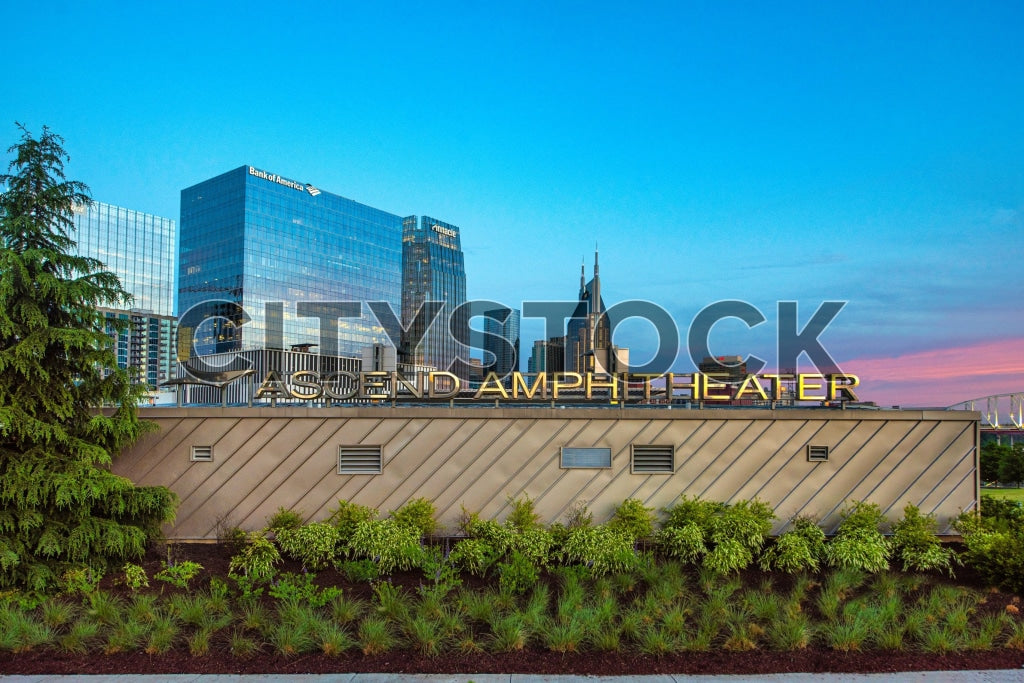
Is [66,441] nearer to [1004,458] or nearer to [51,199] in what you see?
[51,199]

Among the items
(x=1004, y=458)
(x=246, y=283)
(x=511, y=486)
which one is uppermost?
(x=246, y=283)

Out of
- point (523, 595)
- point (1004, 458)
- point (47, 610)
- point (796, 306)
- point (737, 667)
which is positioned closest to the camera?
point (737, 667)

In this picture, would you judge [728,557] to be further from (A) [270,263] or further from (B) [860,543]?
(A) [270,263]

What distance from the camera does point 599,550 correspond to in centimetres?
1104


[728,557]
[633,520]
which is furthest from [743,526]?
[633,520]

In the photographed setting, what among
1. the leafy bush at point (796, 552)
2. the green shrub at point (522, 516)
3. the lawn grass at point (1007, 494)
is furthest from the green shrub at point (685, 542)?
the lawn grass at point (1007, 494)

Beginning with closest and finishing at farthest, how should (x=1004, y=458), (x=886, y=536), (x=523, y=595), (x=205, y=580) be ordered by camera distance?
(x=523, y=595) → (x=205, y=580) → (x=886, y=536) → (x=1004, y=458)

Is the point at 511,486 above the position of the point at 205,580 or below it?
above

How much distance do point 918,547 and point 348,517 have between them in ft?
33.1

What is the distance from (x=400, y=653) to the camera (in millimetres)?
7910

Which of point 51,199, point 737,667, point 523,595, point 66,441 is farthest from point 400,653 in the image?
point 51,199

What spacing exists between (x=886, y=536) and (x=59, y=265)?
15.4 metres

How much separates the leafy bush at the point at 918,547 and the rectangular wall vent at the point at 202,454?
12.7 m

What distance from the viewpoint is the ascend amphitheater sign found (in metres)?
13.2
